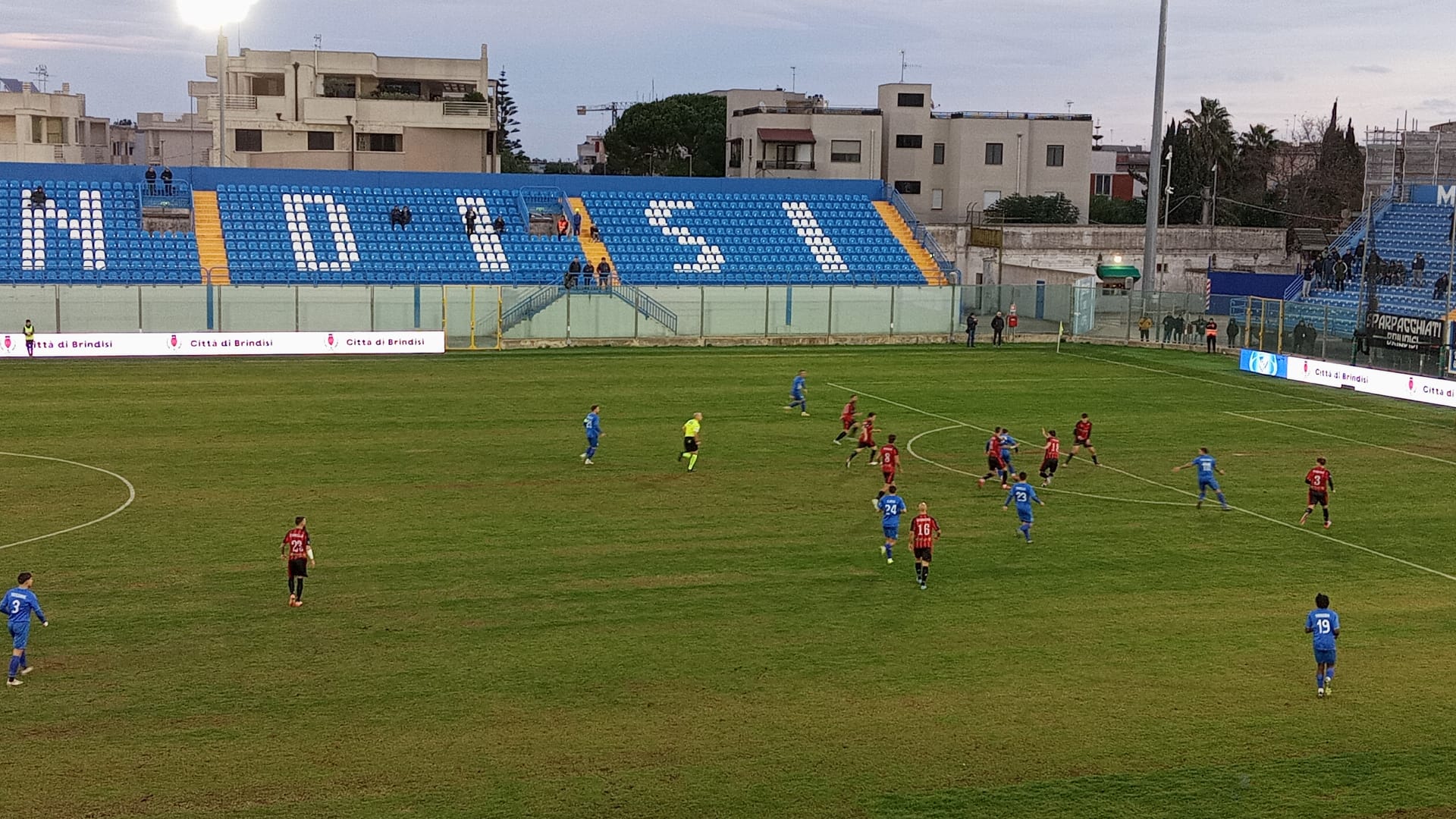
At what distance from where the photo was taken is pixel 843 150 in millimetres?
101500

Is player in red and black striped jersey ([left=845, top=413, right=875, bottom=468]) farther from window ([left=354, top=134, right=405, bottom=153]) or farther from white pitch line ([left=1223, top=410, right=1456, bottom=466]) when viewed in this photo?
window ([left=354, top=134, right=405, bottom=153])

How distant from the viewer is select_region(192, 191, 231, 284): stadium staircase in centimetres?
6319

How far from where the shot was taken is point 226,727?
17016 mm

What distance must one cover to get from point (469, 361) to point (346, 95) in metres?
46.3

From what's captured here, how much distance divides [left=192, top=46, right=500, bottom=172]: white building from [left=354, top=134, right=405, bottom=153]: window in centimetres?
5

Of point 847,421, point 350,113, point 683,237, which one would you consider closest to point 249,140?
point 350,113

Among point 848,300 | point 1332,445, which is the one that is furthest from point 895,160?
Answer: point 1332,445

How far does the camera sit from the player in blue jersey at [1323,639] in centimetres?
1864

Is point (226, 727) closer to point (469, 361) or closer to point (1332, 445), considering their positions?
point (1332, 445)

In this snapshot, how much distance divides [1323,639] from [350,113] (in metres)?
83.2

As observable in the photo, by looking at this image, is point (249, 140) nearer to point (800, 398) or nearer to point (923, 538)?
point (800, 398)

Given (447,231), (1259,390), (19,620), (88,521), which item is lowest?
(88,521)

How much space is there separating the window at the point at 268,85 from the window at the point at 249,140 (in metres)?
2.77

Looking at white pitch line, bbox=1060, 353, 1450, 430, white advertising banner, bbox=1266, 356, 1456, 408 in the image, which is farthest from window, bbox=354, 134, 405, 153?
white advertising banner, bbox=1266, 356, 1456, 408
